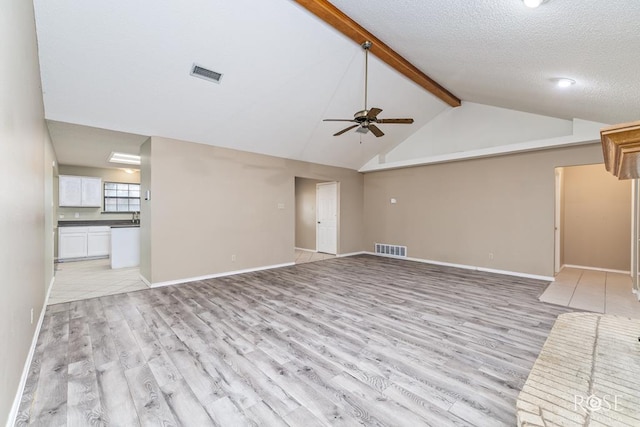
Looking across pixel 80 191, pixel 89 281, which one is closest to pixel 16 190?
pixel 89 281

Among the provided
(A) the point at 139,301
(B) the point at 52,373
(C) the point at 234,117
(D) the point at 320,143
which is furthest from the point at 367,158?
(B) the point at 52,373

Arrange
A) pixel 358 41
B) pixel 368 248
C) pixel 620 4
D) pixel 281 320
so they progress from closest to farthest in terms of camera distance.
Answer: pixel 620 4, pixel 281 320, pixel 358 41, pixel 368 248

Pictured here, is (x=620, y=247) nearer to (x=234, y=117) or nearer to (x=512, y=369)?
(x=512, y=369)

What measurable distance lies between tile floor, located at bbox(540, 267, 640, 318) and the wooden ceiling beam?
3.80 m

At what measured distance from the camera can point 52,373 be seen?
216 cm

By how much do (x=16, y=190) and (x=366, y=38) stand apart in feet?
12.1

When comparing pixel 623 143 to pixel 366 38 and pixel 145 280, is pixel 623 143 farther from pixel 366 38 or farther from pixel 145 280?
pixel 145 280

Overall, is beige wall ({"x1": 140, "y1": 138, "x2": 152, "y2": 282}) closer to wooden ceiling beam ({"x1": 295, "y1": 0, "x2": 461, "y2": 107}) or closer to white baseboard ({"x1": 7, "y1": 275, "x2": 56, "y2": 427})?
white baseboard ({"x1": 7, "y1": 275, "x2": 56, "y2": 427})

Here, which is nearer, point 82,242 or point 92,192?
point 82,242

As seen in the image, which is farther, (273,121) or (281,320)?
(273,121)

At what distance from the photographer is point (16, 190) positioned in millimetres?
1822

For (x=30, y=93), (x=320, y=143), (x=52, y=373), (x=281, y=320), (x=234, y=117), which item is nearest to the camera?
(x=52, y=373)

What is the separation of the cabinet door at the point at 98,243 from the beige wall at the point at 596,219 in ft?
36.8

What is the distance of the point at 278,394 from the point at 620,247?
7487 mm
